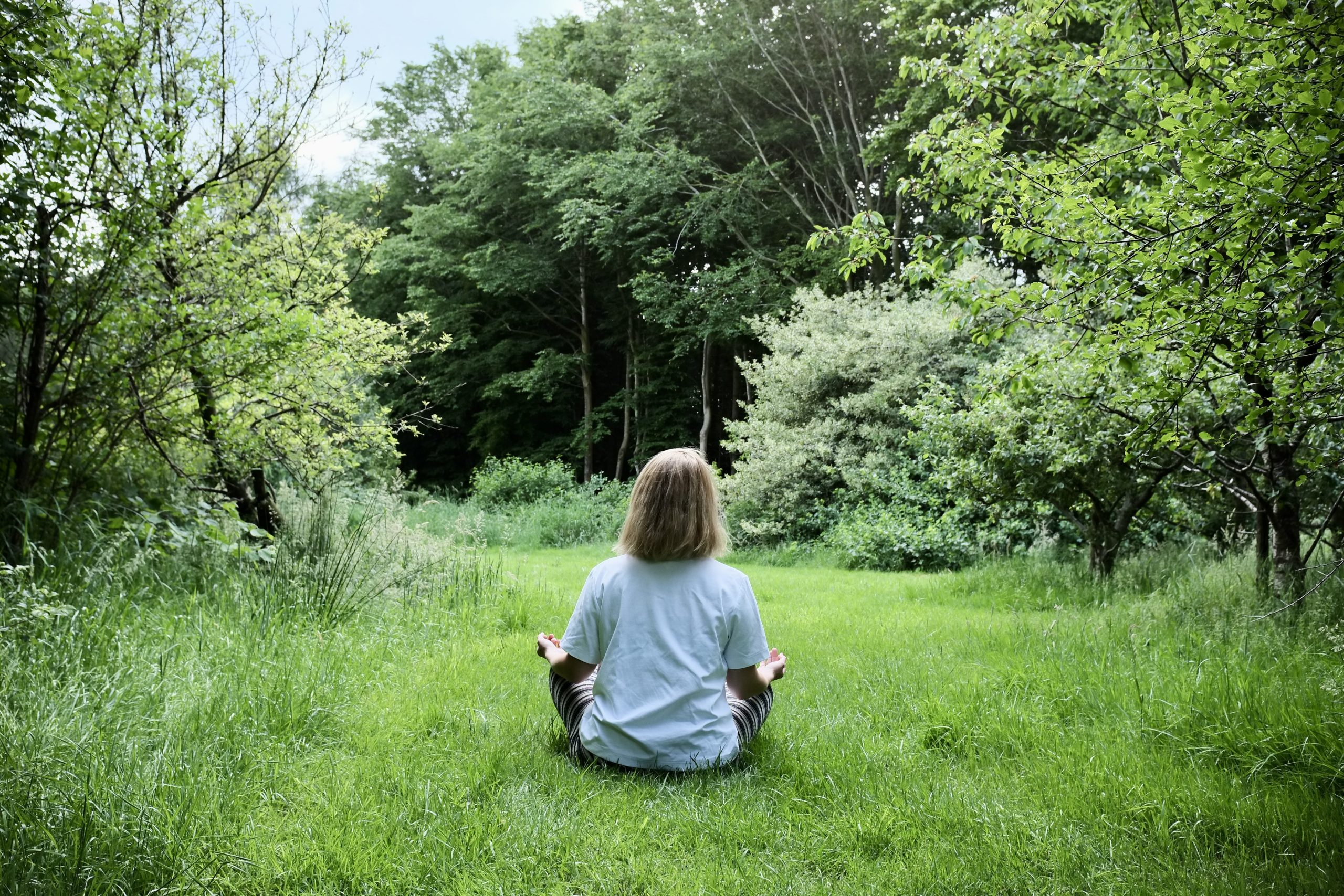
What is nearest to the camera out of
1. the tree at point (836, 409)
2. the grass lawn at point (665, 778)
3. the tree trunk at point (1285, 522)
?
the grass lawn at point (665, 778)

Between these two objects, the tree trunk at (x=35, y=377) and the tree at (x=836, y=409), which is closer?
the tree trunk at (x=35, y=377)

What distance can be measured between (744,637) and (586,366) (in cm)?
2206

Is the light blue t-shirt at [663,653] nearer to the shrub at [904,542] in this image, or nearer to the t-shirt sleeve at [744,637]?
the t-shirt sleeve at [744,637]

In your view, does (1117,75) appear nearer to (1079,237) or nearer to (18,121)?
(1079,237)

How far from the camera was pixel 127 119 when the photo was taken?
5.16 metres

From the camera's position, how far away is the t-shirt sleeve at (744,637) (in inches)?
126

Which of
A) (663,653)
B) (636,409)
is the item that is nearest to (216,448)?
(663,653)

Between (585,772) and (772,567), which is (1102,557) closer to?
(772,567)

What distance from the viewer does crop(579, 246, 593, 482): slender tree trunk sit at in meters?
24.2

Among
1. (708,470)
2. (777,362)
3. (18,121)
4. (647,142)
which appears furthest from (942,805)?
(647,142)

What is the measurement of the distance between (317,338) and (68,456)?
66.7 inches

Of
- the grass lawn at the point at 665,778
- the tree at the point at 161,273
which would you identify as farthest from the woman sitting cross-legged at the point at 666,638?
the tree at the point at 161,273

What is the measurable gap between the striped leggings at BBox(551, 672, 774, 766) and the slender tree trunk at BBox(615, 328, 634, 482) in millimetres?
19160

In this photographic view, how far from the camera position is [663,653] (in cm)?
311
